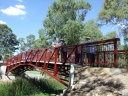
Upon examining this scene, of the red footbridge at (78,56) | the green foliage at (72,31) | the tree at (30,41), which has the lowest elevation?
the red footbridge at (78,56)

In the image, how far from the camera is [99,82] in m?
10.1

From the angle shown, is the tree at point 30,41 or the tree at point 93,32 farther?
the tree at point 30,41

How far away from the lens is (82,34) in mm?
40344

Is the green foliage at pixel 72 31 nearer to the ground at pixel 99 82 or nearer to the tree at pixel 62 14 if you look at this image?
the tree at pixel 62 14

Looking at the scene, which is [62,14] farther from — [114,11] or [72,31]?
[114,11]

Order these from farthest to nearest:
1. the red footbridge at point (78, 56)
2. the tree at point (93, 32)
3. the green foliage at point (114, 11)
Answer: the tree at point (93, 32) < the green foliage at point (114, 11) < the red footbridge at point (78, 56)

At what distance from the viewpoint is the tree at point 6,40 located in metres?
77.2

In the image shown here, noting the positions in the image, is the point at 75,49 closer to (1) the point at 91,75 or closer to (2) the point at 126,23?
(1) the point at 91,75

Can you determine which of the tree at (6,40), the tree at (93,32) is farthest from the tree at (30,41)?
the tree at (93,32)

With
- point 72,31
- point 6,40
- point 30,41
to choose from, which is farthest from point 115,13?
point 30,41

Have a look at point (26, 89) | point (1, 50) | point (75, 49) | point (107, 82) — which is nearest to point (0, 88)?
point (26, 89)

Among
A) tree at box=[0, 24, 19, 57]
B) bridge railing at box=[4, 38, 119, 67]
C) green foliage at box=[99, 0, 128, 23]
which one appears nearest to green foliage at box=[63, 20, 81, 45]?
green foliage at box=[99, 0, 128, 23]

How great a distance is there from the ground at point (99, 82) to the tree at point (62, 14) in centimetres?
2757

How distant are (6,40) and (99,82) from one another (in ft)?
235
